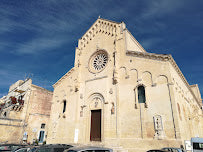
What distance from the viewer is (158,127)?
1388 cm

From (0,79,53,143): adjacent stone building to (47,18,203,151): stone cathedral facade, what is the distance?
842 centimetres

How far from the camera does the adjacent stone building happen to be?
25.9 meters

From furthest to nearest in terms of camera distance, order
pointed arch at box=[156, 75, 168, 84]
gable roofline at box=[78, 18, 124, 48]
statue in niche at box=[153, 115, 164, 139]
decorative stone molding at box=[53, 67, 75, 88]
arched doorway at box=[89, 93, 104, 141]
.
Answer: decorative stone molding at box=[53, 67, 75, 88] → gable roofline at box=[78, 18, 124, 48] → arched doorway at box=[89, 93, 104, 141] → pointed arch at box=[156, 75, 168, 84] → statue in niche at box=[153, 115, 164, 139]

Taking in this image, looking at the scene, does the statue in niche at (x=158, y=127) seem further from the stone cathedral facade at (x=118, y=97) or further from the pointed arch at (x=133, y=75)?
the pointed arch at (x=133, y=75)

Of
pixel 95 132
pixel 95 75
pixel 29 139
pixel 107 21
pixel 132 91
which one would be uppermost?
pixel 107 21

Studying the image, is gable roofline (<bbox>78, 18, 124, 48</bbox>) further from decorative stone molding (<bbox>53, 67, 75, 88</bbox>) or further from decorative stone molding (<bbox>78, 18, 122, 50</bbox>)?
decorative stone molding (<bbox>53, 67, 75, 88</bbox>)

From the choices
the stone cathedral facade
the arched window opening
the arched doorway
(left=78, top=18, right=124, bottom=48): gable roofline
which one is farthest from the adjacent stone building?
the arched window opening

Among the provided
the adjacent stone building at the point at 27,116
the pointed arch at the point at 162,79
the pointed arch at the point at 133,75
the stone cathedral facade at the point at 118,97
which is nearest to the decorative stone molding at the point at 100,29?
the stone cathedral facade at the point at 118,97

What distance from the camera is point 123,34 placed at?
65.0 feet

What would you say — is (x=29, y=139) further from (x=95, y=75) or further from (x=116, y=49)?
(x=116, y=49)

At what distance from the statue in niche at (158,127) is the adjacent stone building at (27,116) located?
73.8 feet

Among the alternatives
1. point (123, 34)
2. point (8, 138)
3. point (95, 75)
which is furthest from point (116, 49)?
A: point (8, 138)

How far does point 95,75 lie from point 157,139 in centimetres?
1024

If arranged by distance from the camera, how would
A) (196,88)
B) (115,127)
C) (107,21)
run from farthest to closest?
(196,88) → (107,21) → (115,127)
